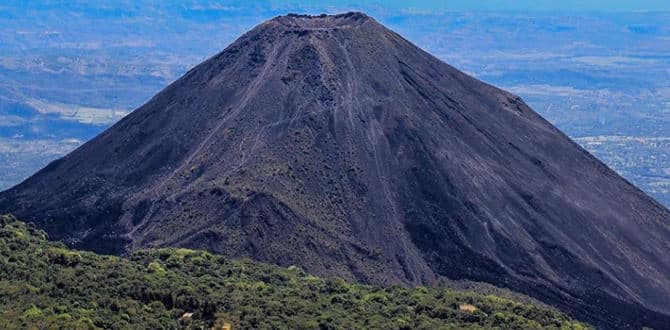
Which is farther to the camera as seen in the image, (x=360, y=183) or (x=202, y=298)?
(x=360, y=183)

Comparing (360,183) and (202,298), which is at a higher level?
(360,183)

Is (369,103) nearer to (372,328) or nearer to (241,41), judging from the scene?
(241,41)

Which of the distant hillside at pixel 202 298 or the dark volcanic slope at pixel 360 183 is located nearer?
the distant hillside at pixel 202 298

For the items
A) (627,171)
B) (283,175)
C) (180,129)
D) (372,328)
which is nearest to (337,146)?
(283,175)

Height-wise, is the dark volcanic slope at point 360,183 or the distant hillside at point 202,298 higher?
the dark volcanic slope at point 360,183
